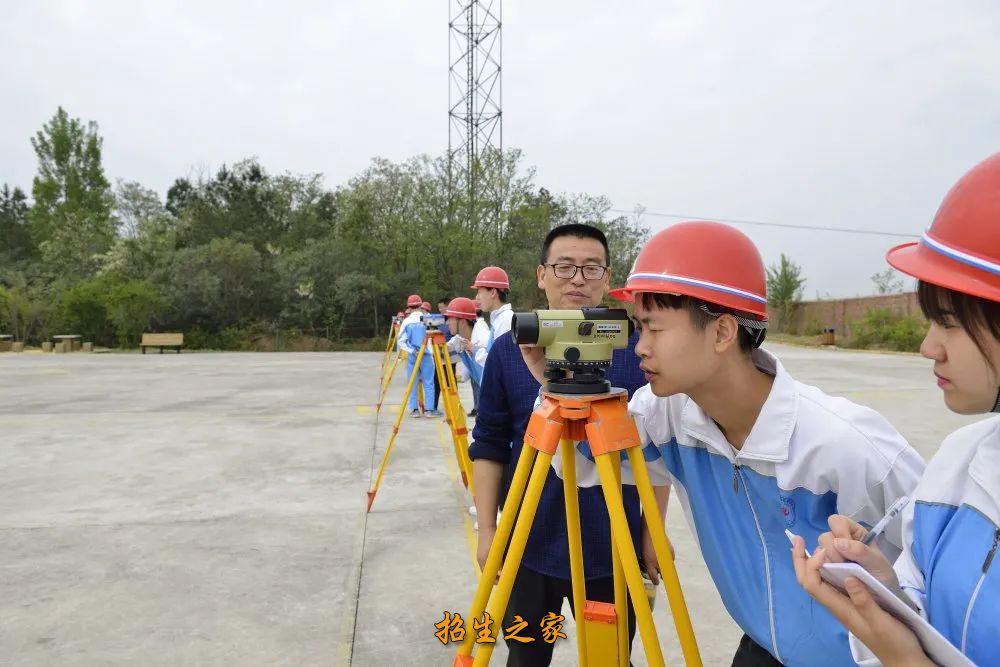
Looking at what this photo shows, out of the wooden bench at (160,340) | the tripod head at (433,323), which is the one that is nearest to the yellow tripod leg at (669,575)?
the tripod head at (433,323)

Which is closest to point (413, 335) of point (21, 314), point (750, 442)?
point (750, 442)

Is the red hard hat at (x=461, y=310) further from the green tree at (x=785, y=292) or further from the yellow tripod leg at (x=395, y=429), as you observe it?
the green tree at (x=785, y=292)

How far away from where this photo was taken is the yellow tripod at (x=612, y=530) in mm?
1192

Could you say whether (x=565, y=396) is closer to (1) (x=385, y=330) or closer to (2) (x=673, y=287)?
(2) (x=673, y=287)

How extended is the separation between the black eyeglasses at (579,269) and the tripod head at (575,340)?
746 millimetres

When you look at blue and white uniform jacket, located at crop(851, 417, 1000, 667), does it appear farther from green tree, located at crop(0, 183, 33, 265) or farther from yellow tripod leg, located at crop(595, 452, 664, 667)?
green tree, located at crop(0, 183, 33, 265)

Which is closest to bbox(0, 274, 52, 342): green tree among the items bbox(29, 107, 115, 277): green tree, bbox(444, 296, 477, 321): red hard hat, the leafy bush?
bbox(29, 107, 115, 277): green tree

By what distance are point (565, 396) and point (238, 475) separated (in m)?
4.70

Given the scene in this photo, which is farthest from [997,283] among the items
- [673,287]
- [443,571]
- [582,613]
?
[443,571]

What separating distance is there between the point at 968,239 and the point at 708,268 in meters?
0.48

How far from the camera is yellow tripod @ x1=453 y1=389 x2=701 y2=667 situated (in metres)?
1.19

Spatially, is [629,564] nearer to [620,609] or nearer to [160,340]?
[620,609]

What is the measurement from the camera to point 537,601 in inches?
70.2

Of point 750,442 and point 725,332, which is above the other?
point 725,332
